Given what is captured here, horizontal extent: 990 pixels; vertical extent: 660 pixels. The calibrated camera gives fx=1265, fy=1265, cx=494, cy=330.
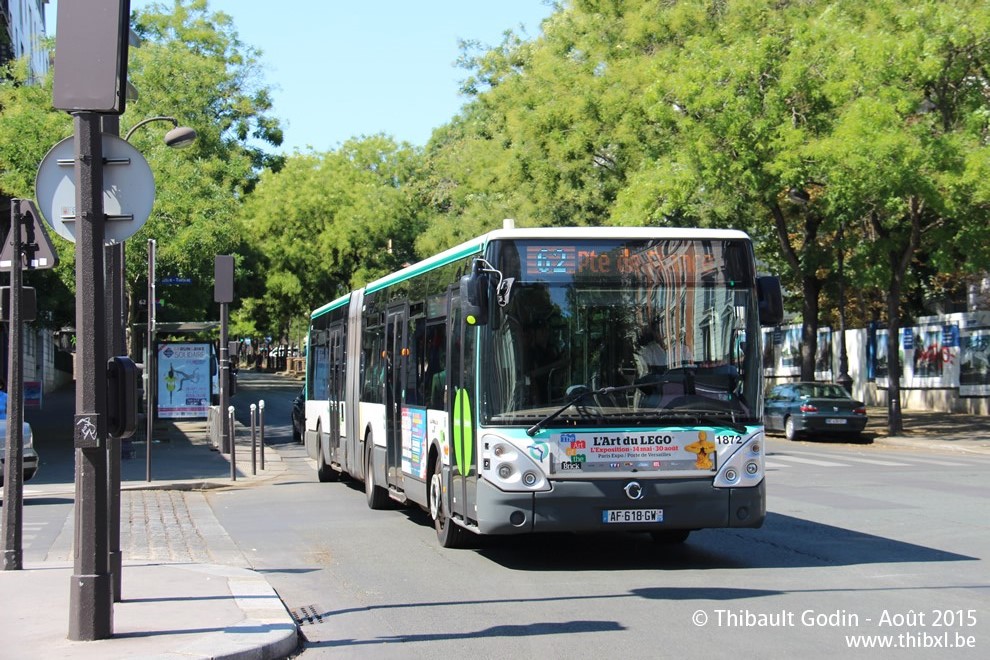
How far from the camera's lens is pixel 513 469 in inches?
418

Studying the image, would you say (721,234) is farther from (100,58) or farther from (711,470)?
(100,58)

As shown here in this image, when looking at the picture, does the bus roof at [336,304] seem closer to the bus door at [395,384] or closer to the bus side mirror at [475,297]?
the bus door at [395,384]

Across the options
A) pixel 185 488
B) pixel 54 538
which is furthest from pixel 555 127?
pixel 54 538

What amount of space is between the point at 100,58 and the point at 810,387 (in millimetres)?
26822

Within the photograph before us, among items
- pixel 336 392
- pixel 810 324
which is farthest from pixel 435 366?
pixel 810 324

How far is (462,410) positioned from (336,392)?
864 cm

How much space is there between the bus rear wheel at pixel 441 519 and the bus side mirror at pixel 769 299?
344 centimetres

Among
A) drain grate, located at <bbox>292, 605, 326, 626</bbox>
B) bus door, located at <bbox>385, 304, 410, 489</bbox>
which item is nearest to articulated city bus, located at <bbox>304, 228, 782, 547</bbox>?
drain grate, located at <bbox>292, 605, 326, 626</bbox>

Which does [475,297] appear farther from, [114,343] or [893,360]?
[893,360]

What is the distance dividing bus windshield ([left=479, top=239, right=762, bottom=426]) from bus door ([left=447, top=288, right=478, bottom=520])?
0.35m

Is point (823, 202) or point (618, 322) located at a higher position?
point (823, 202)

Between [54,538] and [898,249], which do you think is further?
[898,249]

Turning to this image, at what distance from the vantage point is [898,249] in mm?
31906

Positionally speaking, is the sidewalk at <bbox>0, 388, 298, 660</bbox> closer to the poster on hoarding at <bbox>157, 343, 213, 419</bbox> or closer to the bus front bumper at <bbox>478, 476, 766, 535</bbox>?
the bus front bumper at <bbox>478, 476, 766, 535</bbox>
